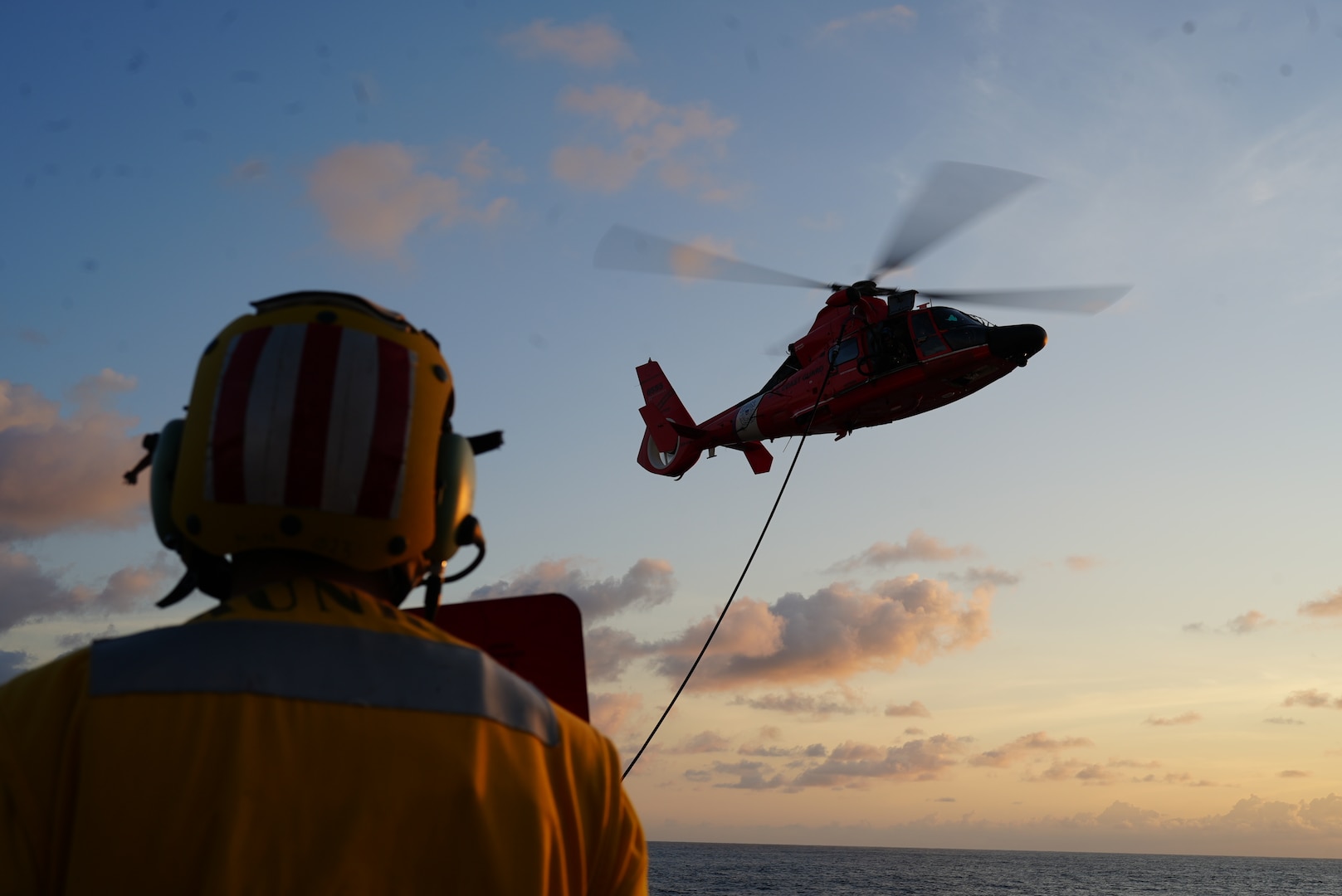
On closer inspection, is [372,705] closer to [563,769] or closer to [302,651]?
[302,651]

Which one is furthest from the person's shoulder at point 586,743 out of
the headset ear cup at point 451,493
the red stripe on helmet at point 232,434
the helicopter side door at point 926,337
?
the helicopter side door at point 926,337

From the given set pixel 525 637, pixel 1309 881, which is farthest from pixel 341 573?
pixel 1309 881

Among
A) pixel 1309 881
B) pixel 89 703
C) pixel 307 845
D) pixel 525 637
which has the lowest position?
pixel 1309 881

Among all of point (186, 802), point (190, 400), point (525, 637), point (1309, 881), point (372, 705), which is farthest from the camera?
point (1309, 881)

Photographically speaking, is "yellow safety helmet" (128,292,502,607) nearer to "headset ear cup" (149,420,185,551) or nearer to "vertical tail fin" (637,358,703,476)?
"headset ear cup" (149,420,185,551)

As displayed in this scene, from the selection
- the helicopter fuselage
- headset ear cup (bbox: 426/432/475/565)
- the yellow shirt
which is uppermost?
the helicopter fuselage

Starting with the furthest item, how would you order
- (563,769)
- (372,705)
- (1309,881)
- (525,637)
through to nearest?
(1309,881) < (525,637) < (563,769) < (372,705)

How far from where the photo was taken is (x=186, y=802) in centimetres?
166

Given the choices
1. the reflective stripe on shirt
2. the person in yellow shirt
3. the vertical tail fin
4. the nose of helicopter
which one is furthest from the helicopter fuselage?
the reflective stripe on shirt

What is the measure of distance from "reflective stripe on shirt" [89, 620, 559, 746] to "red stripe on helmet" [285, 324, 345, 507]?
12.4 inches

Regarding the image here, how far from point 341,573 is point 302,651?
0.33 m

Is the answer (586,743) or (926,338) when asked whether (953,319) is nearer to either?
(926,338)

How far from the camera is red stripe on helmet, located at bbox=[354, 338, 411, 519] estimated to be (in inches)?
83.2

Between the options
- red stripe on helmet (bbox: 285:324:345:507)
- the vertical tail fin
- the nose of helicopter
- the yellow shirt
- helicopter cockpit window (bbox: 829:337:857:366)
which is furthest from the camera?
the vertical tail fin
